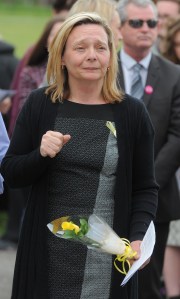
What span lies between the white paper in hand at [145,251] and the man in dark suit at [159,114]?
6.19 feet

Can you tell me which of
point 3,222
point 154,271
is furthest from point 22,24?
point 154,271

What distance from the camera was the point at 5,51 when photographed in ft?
34.8

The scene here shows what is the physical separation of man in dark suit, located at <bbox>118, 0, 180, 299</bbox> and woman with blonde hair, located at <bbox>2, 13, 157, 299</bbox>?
5.66 ft

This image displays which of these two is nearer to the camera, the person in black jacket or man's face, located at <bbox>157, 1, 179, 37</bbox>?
man's face, located at <bbox>157, 1, 179, 37</bbox>

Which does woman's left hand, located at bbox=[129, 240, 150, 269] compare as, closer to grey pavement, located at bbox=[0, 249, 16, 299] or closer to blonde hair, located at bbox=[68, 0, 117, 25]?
blonde hair, located at bbox=[68, 0, 117, 25]

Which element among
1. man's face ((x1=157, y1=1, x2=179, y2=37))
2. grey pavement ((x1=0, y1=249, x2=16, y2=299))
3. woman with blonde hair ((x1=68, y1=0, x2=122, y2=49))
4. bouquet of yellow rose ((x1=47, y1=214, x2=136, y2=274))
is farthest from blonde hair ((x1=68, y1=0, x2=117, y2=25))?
man's face ((x1=157, y1=1, x2=179, y2=37))

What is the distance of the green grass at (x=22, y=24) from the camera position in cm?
3306

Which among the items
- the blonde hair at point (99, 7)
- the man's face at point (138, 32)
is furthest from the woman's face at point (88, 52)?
the man's face at point (138, 32)

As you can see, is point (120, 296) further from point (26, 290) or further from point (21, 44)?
point (21, 44)

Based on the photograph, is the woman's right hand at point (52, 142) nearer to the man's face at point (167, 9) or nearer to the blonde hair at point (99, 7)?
the blonde hair at point (99, 7)

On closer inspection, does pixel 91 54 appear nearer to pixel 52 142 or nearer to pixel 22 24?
pixel 52 142

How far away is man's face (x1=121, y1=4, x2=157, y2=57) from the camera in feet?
24.0

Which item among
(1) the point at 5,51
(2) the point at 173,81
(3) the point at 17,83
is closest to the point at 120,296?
(2) the point at 173,81

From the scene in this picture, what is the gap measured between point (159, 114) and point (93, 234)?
7.36 ft
